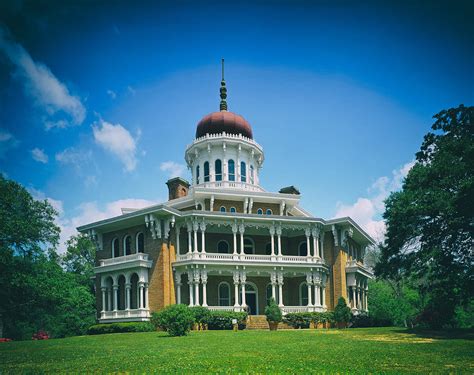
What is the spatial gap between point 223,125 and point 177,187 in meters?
8.21

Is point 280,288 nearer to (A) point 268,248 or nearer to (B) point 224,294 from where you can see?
(B) point 224,294

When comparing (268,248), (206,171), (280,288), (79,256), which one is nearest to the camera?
(280,288)

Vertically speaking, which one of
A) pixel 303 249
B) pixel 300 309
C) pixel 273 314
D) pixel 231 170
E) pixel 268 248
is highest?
pixel 231 170

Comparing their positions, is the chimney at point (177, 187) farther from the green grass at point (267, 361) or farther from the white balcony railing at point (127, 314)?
the green grass at point (267, 361)

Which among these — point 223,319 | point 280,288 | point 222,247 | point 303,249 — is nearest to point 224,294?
point 222,247

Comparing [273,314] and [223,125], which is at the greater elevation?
[223,125]

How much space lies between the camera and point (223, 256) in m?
40.5

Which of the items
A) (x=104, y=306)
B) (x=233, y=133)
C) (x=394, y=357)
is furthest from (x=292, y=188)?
(x=394, y=357)

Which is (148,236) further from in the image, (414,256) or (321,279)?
(414,256)

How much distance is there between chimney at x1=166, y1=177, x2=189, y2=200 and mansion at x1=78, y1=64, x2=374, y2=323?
2.51 meters

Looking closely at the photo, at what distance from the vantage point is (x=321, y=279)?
42312 millimetres

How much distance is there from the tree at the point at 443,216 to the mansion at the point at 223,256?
41.2 feet

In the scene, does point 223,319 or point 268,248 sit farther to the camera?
point 268,248

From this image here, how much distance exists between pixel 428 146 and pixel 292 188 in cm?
2183
